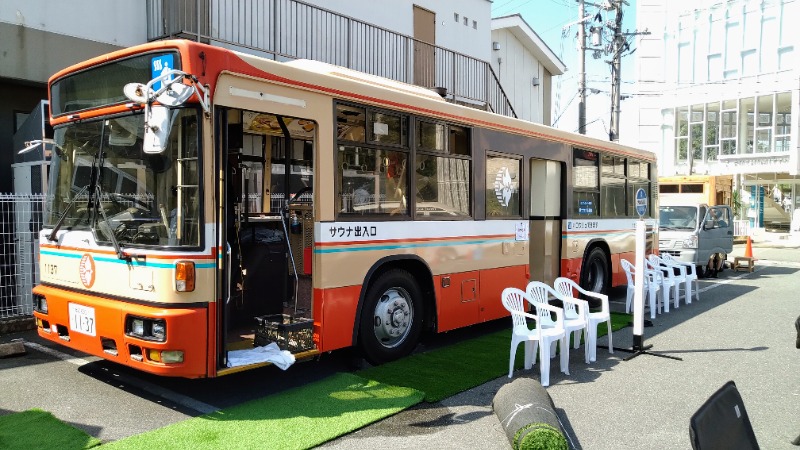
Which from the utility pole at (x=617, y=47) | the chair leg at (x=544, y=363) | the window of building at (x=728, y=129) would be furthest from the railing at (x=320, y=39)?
the window of building at (x=728, y=129)

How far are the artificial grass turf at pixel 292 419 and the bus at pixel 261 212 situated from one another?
405mm

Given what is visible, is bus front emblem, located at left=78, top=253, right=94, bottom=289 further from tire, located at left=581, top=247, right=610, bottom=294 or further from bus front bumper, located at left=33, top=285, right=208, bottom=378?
tire, located at left=581, top=247, right=610, bottom=294

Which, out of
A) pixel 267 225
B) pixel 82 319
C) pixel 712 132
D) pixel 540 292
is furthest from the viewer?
pixel 712 132

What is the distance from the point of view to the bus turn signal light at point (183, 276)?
4.64 meters

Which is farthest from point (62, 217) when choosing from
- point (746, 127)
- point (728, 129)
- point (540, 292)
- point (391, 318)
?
point (728, 129)

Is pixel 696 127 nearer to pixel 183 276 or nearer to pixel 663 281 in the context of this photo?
pixel 663 281

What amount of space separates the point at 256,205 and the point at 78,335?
7.47ft

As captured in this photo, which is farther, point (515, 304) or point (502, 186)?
point (502, 186)

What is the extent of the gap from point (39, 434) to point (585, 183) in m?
8.17

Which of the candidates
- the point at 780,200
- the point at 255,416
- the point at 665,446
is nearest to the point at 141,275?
the point at 255,416

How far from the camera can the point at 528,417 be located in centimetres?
445

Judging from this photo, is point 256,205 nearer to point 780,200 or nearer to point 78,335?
point 78,335

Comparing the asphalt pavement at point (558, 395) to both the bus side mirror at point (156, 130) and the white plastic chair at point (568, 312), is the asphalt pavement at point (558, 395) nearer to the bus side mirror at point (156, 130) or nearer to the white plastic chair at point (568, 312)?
the white plastic chair at point (568, 312)

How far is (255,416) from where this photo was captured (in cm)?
496
